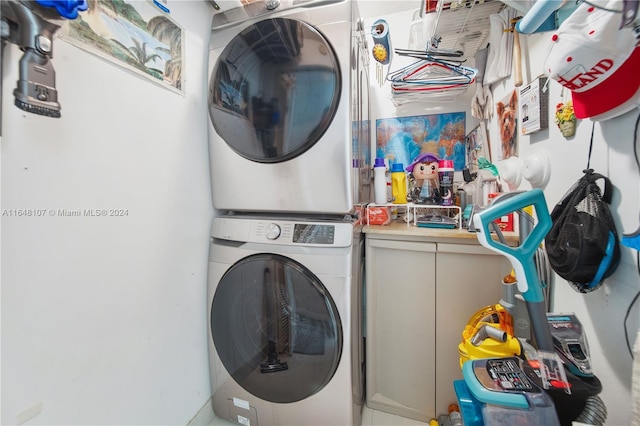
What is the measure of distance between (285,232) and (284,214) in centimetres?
11

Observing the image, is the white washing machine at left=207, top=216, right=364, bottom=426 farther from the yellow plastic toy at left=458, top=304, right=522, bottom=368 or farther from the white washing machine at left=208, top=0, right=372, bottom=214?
the yellow plastic toy at left=458, top=304, right=522, bottom=368

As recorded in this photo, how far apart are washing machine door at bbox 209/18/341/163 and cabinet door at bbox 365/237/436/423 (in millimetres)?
646

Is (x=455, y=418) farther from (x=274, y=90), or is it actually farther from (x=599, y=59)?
(x=274, y=90)

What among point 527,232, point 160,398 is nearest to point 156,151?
point 160,398

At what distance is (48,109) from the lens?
0.55 metres

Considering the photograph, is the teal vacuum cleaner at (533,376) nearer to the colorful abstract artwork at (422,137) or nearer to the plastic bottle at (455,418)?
the plastic bottle at (455,418)

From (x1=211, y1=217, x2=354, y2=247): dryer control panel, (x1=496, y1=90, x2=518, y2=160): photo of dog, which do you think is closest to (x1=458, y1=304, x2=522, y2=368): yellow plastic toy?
(x1=211, y1=217, x2=354, y2=247): dryer control panel

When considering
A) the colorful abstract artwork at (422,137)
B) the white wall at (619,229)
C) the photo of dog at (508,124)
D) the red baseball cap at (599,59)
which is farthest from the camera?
the colorful abstract artwork at (422,137)

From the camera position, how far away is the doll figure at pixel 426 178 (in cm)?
144

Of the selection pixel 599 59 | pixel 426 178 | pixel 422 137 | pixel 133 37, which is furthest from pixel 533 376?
pixel 133 37

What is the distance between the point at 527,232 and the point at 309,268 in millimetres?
729

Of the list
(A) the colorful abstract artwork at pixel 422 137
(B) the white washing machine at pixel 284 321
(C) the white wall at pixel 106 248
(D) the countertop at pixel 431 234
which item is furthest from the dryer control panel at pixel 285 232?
(A) the colorful abstract artwork at pixel 422 137

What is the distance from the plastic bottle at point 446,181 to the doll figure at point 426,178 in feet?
0.14

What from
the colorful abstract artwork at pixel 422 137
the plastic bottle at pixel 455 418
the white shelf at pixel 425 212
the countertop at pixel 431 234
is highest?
the colorful abstract artwork at pixel 422 137
